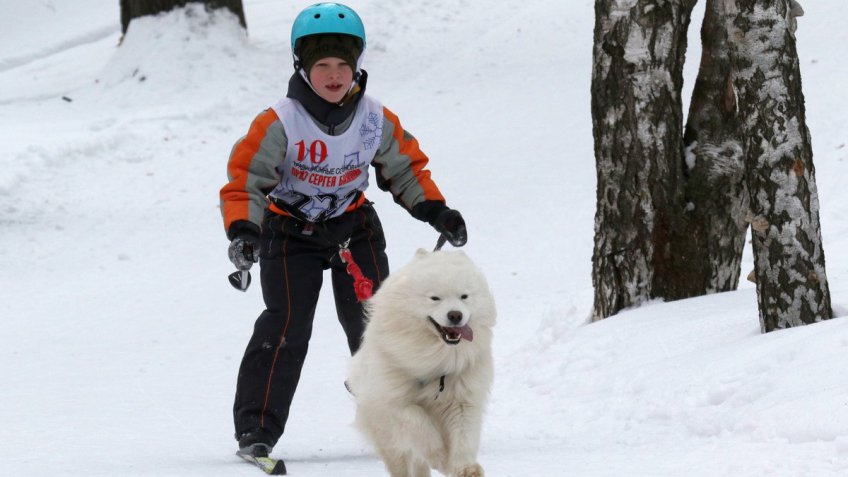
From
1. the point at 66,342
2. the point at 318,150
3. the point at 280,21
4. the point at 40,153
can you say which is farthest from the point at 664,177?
the point at 280,21

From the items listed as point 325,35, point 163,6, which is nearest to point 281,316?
point 325,35

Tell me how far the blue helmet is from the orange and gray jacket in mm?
305

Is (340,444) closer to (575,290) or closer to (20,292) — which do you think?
(575,290)

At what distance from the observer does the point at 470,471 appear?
3861mm

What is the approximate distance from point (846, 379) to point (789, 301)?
1057 mm

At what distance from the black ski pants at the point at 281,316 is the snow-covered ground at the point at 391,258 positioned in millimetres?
270

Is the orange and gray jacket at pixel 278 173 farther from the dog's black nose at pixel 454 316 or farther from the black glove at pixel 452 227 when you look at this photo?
the dog's black nose at pixel 454 316

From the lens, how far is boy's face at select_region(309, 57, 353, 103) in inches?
187

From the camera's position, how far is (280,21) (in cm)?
1723

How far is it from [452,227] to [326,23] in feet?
3.23

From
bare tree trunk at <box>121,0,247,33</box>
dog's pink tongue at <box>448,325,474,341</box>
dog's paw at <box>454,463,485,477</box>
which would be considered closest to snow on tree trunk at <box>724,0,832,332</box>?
dog's pink tongue at <box>448,325,474,341</box>

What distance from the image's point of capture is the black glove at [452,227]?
188 inches

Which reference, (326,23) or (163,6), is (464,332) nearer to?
(326,23)

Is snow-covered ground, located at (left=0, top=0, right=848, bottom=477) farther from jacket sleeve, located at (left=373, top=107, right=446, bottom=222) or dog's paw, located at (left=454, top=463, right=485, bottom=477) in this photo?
jacket sleeve, located at (left=373, top=107, right=446, bottom=222)
